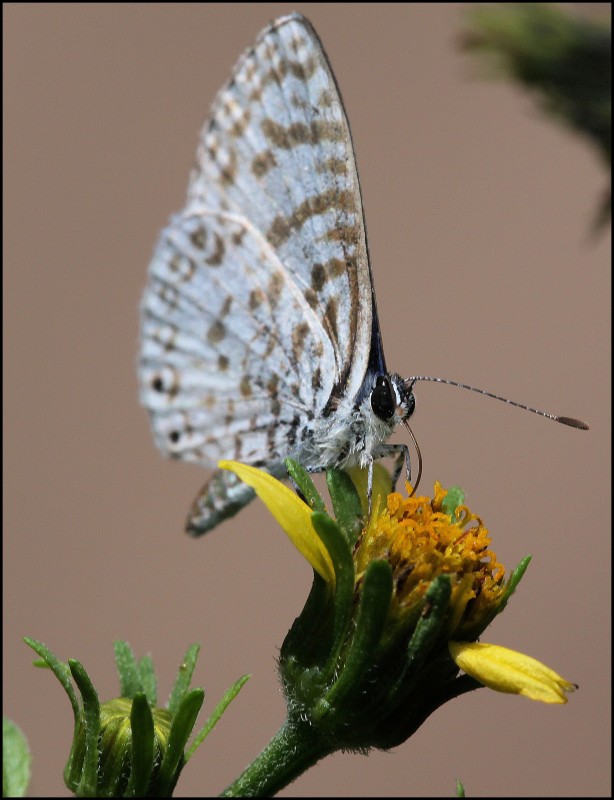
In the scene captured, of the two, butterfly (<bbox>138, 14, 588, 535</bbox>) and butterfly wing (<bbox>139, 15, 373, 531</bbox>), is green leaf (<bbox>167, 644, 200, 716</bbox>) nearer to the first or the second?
butterfly (<bbox>138, 14, 588, 535</bbox>)

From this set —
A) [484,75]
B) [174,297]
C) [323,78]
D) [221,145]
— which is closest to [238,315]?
[174,297]

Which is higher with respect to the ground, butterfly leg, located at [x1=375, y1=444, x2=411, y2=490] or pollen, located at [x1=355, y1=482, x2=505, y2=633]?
butterfly leg, located at [x1=375, y1=444, x2=411, y2=490]

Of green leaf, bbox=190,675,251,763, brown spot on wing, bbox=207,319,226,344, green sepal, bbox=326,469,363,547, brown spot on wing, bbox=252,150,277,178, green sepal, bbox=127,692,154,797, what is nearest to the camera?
green sepal, bbox=127,692,154,797

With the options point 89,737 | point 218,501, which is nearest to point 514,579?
point 89,737

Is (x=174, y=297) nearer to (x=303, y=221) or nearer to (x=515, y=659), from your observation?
(x=303, y=221)

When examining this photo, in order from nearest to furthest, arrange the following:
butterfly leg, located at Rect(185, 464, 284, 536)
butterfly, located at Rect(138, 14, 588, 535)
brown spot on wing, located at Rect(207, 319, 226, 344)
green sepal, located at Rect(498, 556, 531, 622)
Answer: green sepal, located at Rect(498, 556, 531, 622)
butterfly, located at Rect(138, 14, 588, 535)
butterfly leg, located at Rect(185, 464, 284, 536)
brown spot on wing, located at Rect(207, 319, 226, 344)

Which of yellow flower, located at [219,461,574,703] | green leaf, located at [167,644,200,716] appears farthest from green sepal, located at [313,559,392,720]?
green leaf, located at [167,644,200,716]
